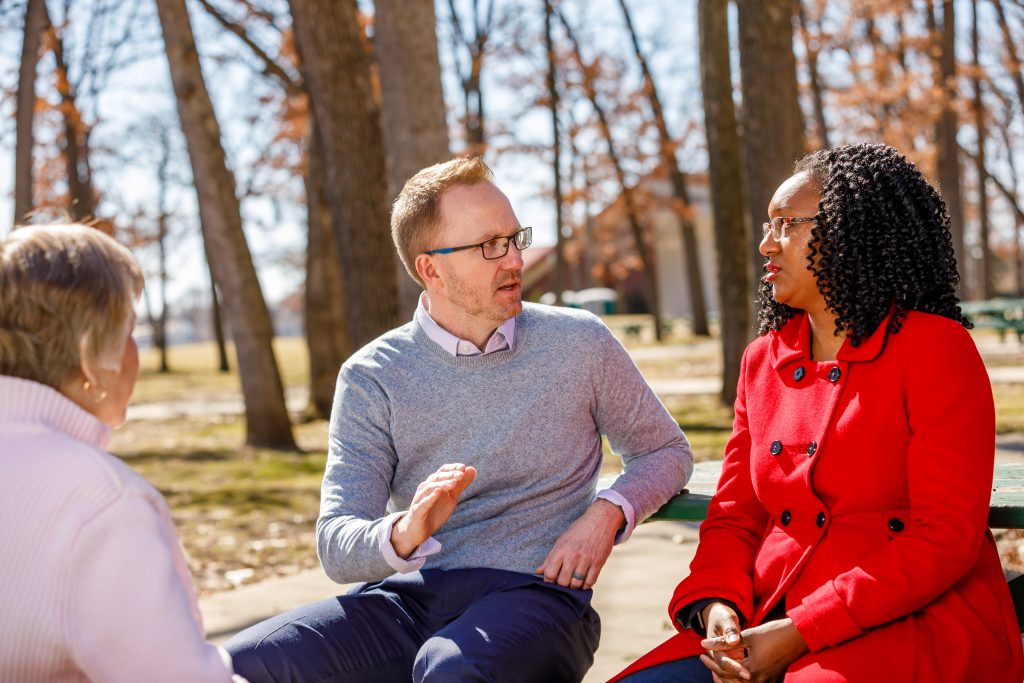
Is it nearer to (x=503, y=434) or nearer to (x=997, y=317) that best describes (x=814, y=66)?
(x=997, y=317)

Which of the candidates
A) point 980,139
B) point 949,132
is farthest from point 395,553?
point 980,139

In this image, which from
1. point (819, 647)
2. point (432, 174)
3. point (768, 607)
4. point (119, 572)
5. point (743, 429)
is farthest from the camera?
point (432, 174)

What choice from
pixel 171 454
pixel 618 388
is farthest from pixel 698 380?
pixel 618 388

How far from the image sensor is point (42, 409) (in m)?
1.82

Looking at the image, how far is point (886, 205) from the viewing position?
8.67 ft

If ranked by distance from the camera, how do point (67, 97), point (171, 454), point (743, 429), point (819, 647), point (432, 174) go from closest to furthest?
point (819, 647) < point (743, 429) < point (432, 174) < point (171, 454) < point (67, 97)

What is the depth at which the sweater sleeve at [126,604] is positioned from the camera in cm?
171

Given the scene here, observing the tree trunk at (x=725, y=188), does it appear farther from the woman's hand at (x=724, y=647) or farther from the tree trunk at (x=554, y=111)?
the tree trunk at (x=554, y=111)

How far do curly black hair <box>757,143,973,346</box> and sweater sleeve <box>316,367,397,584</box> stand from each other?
1.25 m

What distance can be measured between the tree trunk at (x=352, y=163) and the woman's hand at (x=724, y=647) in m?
5.91

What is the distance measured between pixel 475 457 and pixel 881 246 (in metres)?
1.20

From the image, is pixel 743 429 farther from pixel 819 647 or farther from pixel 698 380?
pixel 698 380

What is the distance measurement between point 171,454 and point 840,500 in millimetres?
11198

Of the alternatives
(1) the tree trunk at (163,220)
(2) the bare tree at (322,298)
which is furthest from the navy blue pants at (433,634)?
(1) the tree trunk at (163,220)
